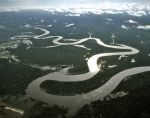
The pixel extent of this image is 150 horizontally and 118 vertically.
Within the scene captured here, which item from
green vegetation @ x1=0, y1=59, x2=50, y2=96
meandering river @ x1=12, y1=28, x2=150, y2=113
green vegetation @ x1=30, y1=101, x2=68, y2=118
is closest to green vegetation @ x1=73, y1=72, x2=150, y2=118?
meandering river @ x1=12, y1=28, x2=150, y2=113

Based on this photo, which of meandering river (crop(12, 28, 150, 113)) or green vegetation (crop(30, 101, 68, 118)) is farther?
meandering river (crop(12, 28, 150, 113))

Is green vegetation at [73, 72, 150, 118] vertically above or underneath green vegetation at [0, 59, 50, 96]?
underneath

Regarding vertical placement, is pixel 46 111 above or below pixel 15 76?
below

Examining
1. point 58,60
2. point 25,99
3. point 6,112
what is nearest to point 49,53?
point 58,60

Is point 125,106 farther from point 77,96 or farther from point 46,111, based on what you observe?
point 46,111

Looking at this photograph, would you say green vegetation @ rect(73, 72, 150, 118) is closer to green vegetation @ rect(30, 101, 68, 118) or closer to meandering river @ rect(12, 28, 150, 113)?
meandering river @ rect(12, 28, 150, 113)

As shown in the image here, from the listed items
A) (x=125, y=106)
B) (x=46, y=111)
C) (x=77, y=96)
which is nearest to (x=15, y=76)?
(x=46, y=111)

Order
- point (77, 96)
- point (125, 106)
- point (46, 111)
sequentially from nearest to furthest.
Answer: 1. point (46, 111)
2. point (125, 106)
3. point (77, 96)

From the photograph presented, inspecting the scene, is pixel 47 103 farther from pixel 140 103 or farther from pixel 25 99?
pixel 140 103

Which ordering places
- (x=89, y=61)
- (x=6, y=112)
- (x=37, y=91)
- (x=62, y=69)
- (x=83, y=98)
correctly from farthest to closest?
(x=89, y=61) < (x=62, y=69) < (x=37, y=91) < (x=83, y=98) < (x=6, y=112)

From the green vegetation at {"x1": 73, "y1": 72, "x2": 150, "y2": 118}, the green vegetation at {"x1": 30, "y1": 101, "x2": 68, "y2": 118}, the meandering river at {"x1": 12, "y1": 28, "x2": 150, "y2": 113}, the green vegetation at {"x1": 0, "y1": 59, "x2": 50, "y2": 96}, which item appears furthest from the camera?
the green vegetation at {"x1": 0, "y1": 59, "x2": 50, "y2": 96}

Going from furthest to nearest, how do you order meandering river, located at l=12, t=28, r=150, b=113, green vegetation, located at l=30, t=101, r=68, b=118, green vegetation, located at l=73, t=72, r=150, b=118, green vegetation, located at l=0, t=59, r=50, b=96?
green vegetation, located at l=0, t=59, r=50, b=96
meandering river, located at l=12, t=28, r=150, b=113
green vegetation, located at l=73, t=72, r=150, b=118
green vegetation, located at l=30, t=101, r=68, b=118
